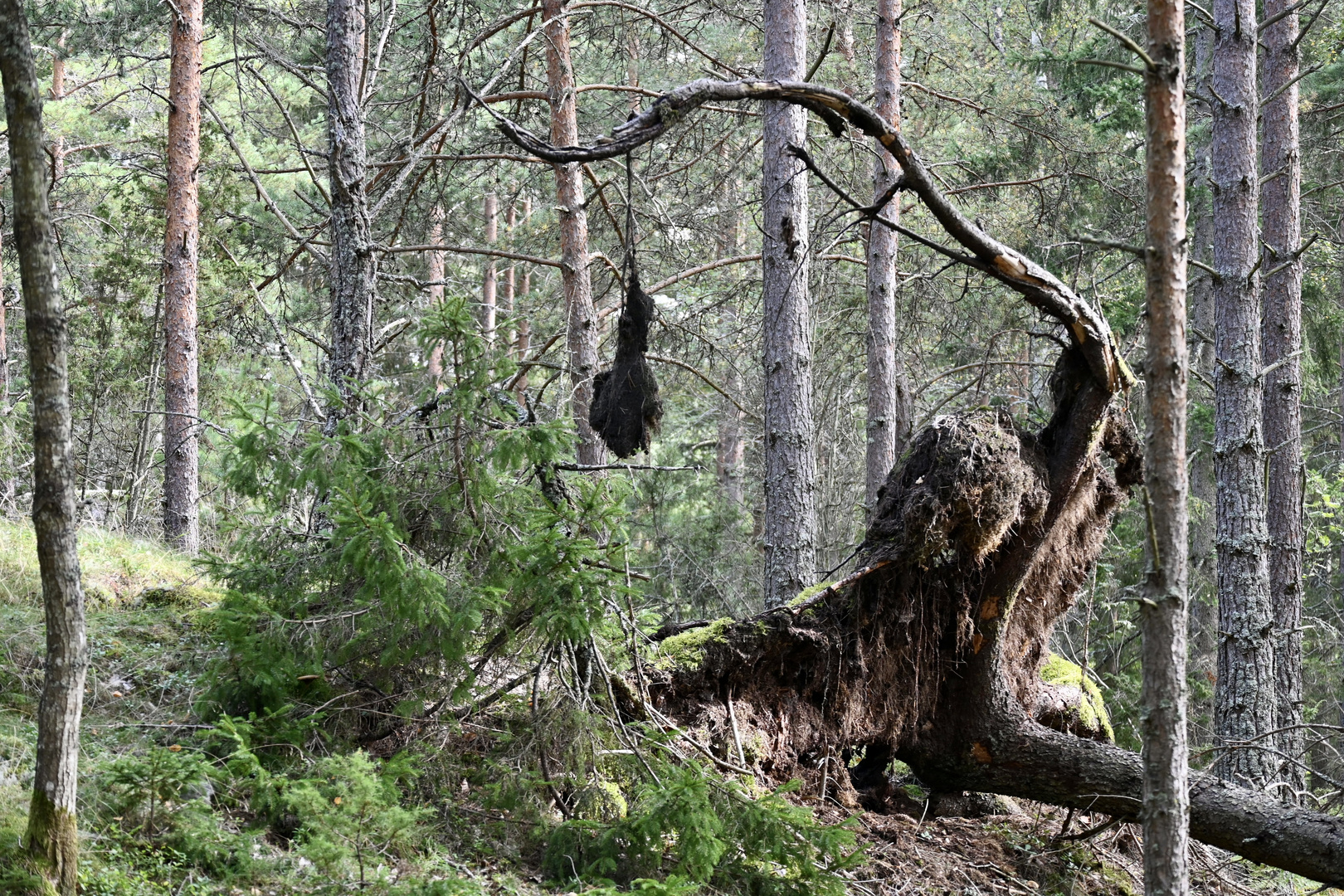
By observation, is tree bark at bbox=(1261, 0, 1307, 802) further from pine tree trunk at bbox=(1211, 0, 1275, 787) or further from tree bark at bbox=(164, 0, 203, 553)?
tree bark at bbox=(164, 0, 203, 553)

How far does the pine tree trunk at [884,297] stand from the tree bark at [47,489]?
922cm

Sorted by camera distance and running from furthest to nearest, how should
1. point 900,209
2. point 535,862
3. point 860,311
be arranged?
point 860,311
point 900,209
point 535,862

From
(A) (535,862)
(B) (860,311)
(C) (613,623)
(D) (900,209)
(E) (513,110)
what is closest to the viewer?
A: (A) (535,862)

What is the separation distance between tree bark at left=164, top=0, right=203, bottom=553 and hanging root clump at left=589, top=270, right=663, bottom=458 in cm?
543

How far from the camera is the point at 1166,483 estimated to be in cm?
400

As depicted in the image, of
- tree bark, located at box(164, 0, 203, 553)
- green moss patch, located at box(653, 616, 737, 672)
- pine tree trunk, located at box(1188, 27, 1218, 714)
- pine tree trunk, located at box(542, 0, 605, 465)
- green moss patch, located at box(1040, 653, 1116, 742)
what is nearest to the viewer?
green moss patch, located at box(653, 616, 737, 672)

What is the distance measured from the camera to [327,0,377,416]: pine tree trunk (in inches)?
258

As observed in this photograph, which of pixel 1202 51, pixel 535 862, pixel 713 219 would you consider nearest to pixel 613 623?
pixel 535 862

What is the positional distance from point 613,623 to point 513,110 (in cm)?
765

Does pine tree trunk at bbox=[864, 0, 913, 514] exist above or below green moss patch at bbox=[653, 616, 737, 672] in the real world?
above

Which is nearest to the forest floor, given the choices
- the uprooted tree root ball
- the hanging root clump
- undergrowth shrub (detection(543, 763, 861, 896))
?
undergrowth shrub (detection(543, 763, 861, 896))

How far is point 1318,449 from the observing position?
21.2m

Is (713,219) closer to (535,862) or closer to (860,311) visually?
(860,311)

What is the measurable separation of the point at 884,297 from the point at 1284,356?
13.4 feet
